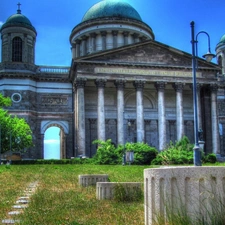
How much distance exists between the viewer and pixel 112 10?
6669 centimetres

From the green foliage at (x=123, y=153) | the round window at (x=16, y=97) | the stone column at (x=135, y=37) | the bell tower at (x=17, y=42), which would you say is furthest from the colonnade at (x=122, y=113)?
the stone column at (x=135, y=37)

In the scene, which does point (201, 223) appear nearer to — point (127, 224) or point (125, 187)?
point (127, 224)

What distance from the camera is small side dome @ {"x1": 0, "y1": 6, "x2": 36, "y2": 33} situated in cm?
5897

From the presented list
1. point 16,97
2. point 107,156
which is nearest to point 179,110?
point 107,156

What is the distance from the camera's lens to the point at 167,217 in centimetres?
693

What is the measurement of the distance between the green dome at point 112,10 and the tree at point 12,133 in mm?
23376

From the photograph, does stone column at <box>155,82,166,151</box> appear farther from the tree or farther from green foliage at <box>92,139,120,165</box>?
the tree

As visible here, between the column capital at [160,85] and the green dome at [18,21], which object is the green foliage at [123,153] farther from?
the green dome at [18,21]

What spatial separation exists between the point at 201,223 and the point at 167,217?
0.60m

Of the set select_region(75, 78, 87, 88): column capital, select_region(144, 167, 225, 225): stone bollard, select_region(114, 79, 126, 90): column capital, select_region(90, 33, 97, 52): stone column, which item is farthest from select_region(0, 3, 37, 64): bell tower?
select_region(144, 167, 225, 225): stone bollard

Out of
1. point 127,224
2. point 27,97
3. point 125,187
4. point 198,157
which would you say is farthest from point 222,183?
point 27,97

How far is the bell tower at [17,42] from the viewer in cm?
5841

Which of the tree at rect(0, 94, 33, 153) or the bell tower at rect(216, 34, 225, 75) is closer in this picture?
the tree at rect(0, 94, 33, 153)

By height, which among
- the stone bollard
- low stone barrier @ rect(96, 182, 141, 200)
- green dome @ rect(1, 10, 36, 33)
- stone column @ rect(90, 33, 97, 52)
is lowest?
low stone barrier @ rect(96, 182, 141, 200)
